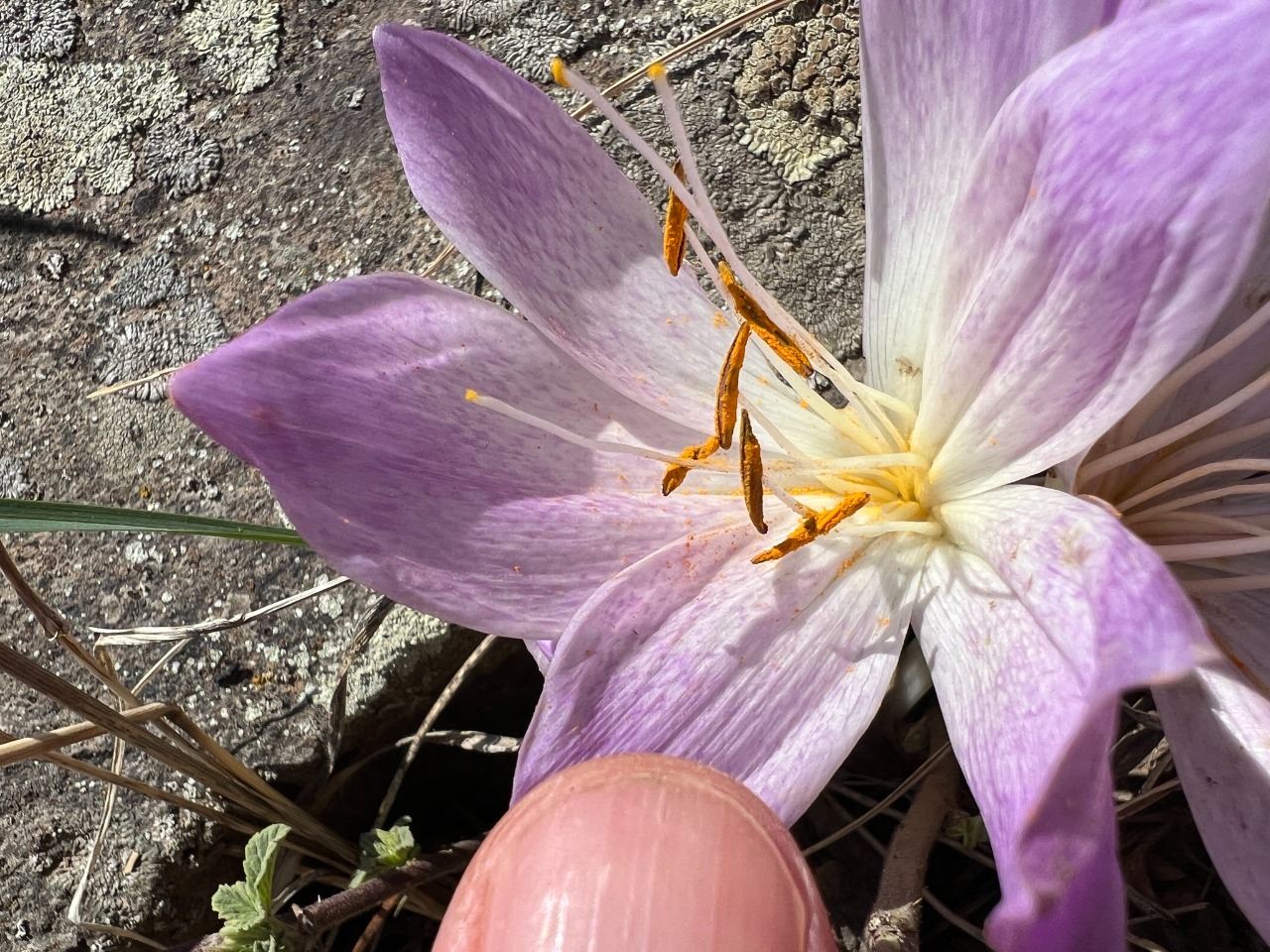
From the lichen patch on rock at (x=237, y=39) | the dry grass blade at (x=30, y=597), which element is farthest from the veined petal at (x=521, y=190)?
the lichen patch on rock at (x=237, y=39)

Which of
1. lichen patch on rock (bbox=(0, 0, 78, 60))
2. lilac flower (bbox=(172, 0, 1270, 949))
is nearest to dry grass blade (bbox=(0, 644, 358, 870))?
lilac flower (bbox=(172, 0, 1270, 949))

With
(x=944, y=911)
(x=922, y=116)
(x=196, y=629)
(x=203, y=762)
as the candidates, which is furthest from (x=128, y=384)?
A: (x=944, y=911)

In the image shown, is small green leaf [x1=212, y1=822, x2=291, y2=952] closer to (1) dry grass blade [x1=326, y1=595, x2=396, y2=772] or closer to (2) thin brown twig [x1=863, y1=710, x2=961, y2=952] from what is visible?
(1) dry grass blade [x1=326, y1=595, x2=396, y2=772]

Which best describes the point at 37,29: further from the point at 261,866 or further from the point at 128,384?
the point at 261,866

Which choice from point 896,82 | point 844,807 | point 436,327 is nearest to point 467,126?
point 436,327

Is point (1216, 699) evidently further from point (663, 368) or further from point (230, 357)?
point (230, 357)

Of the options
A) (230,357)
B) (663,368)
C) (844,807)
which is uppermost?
(230,357)
